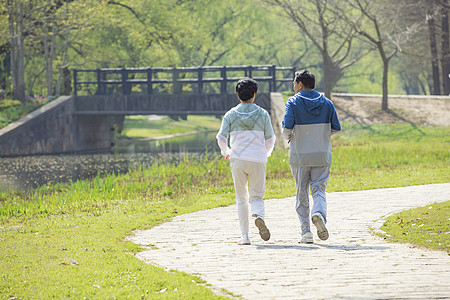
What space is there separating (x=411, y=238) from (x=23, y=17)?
27.7 meters

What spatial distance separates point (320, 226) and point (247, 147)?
1.17 metres

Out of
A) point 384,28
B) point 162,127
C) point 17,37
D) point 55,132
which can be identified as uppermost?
point 384,28

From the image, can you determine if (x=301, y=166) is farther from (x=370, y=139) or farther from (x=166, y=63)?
(x=166, y=63)

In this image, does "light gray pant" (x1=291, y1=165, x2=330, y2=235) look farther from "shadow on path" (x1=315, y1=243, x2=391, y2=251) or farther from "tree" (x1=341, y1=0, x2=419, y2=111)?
"tree" (x1=341, y1=0, x2=419, y2=111)

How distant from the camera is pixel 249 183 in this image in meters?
7.26

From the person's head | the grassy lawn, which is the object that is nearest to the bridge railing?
the grassy lawn

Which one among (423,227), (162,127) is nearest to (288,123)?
(423,227)

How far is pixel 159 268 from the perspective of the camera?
6.03 meters

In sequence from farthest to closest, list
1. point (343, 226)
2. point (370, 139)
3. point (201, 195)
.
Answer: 1. point (370, 139)
2. point (201, 195)
3. point (343, 226)

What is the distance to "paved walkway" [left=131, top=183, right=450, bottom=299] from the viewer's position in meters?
5.15

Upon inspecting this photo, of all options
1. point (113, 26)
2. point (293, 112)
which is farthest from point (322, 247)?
point (113, 26)

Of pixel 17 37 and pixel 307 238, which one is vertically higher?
pixel 17 37

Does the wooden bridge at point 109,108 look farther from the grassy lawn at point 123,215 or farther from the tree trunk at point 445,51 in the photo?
the grassy lawn at point 123,215

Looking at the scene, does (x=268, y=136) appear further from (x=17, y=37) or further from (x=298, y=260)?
(x=17, y=37)
